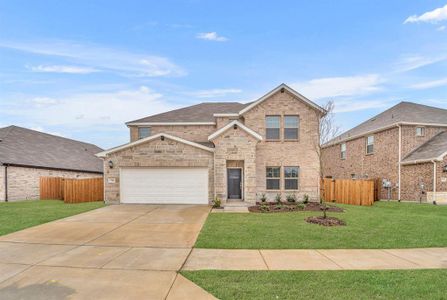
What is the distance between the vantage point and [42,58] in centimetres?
1587

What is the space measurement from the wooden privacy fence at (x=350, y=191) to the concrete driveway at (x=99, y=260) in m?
11.6

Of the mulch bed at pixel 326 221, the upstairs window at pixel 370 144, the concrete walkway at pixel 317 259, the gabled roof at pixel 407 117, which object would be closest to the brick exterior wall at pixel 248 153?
the mulch bed at pixel 326 221

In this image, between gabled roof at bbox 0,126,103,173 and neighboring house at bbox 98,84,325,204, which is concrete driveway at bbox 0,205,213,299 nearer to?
neighboring house at bbox 98,84,325,204

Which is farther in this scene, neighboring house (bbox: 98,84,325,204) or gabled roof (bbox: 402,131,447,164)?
gabled roof (bbox: 402,131,447,164)

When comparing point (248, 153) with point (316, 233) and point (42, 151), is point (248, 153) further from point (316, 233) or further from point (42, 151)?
point (42, 151)

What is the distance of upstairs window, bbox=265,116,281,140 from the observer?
17.3 m

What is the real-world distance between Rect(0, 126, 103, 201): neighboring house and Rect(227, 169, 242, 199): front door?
16115 millimetres

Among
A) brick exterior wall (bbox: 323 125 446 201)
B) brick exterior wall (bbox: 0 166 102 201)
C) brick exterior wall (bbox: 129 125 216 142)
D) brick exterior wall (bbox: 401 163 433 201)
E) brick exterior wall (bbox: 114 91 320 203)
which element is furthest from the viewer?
brick exterior wall (bbox: 0 166 102 201)

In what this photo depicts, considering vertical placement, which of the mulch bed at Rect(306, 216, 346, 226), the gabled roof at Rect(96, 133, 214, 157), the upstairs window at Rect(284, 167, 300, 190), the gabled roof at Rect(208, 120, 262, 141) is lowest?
the mulch bed at Rect(306, 216, 346, 226)

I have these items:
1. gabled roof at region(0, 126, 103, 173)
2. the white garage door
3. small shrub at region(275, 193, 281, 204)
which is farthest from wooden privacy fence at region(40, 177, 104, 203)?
small shrub at region(275, 193, 281, 204)

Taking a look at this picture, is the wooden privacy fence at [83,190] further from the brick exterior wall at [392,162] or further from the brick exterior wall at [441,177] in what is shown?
the brick exterior wall at [441,177]

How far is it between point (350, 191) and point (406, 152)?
543 centimetres

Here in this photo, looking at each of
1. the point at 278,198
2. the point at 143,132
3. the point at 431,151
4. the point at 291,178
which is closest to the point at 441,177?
the point at 431,151

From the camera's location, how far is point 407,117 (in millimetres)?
19469
